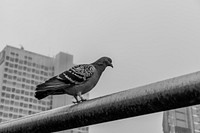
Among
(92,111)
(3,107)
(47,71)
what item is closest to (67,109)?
(92,111)

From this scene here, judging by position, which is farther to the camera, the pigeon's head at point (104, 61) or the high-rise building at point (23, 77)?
the high-rise building at point (23, 77)

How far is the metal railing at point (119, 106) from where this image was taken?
40.6 inches

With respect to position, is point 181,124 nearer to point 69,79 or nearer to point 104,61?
point 104,61

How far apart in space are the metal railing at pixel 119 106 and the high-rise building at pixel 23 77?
85.8 meters

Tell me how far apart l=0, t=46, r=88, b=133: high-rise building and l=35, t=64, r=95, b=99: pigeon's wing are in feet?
279

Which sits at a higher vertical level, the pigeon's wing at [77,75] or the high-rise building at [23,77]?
the high-rise building at [23,77]

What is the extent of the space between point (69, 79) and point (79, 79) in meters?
0.06

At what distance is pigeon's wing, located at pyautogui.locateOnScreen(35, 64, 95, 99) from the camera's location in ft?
6.70

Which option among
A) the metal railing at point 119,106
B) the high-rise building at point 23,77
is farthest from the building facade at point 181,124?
the high-rise building at point 23,77

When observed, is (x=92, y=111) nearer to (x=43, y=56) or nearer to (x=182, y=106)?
(x=182, y=106)

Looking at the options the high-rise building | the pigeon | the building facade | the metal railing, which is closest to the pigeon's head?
the pigeon

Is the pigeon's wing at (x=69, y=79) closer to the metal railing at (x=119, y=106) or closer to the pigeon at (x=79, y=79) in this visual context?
the pigeon at (x=79, y=79)

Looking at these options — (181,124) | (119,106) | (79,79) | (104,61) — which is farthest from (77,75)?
(181,124)

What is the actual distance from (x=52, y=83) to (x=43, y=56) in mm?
103233
